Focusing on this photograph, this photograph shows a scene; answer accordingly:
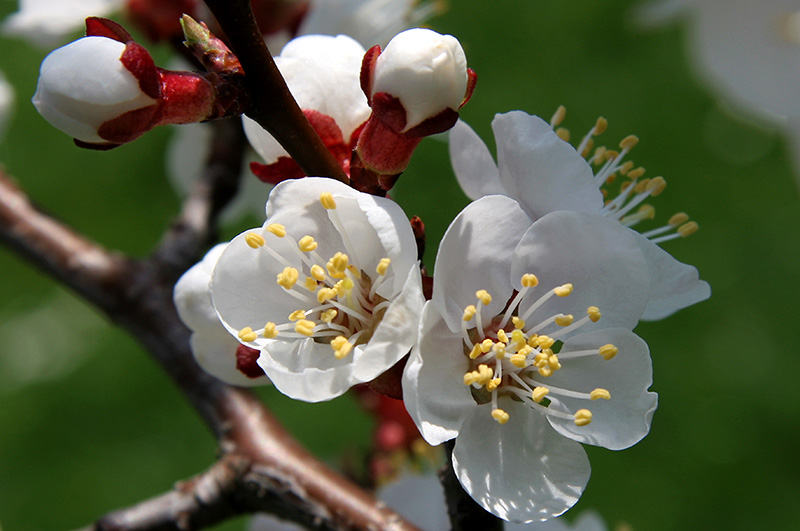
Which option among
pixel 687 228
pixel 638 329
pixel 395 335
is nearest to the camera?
pixel 395 335

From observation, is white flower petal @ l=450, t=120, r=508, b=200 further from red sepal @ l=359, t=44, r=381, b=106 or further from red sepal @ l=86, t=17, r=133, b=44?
red sepal @ l=86, t=17, r=133, b=44

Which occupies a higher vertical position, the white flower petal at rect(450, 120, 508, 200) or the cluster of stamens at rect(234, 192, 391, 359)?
the white flower petal at rect(450, 120, 508, 200)

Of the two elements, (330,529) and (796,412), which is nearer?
(330,529)

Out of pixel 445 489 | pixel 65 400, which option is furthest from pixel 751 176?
pixel 445 489

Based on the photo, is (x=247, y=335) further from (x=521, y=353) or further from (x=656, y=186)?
(x=656, y=186)

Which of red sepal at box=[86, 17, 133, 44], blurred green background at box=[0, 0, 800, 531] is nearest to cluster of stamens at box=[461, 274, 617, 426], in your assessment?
red sepal at box=[86, 17, 133, 44]

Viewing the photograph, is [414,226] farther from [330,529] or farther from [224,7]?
[330,529]

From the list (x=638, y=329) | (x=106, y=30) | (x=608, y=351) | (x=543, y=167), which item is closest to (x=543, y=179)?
(x=543, y=167)
